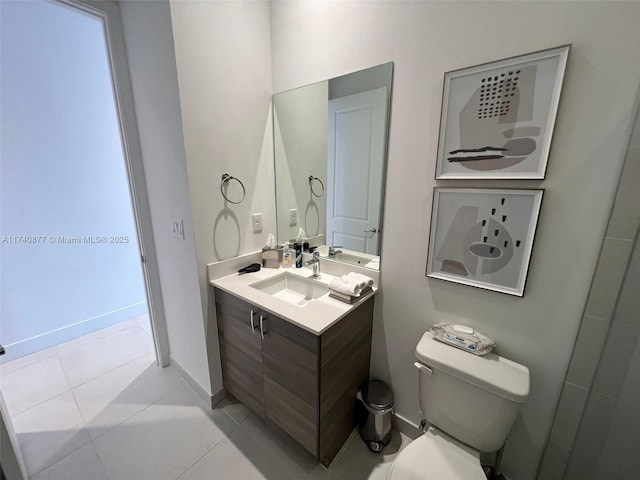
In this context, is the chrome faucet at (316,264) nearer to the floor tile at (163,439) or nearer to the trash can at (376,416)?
the trash can at (376,416)

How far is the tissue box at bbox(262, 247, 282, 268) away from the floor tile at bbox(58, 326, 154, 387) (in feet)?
5.15

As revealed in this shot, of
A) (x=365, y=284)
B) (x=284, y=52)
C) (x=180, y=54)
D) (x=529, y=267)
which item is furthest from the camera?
(x=284, y=52)

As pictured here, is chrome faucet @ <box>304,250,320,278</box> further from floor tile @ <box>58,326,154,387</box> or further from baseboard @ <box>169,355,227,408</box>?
floor tile @ <box>58,326,154,387</box>

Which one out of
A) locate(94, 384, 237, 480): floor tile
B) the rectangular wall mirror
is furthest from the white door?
locate(94, 384, 237, 480): floor tile

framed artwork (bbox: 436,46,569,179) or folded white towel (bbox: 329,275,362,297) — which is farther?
folded white towel (bbox: 329,275,362,297)

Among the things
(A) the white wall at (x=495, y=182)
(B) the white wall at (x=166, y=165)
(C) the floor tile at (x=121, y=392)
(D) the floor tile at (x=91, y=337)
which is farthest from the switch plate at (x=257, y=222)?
(D) the floor tile at (x=91, y=337)

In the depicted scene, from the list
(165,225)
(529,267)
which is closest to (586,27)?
(529,267)

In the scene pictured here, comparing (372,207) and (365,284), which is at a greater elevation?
(372,207)

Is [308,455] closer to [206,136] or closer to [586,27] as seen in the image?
[206,136]

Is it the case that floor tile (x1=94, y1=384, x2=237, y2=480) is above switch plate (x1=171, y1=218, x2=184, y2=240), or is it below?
below

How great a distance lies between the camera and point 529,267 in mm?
1021

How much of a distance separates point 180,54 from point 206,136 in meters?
0.38

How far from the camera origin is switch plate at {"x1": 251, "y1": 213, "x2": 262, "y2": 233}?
5.66 feet

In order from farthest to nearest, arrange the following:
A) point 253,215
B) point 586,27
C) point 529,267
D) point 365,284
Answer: point 253,215, point 365,284, point 529,267, point 586,27
